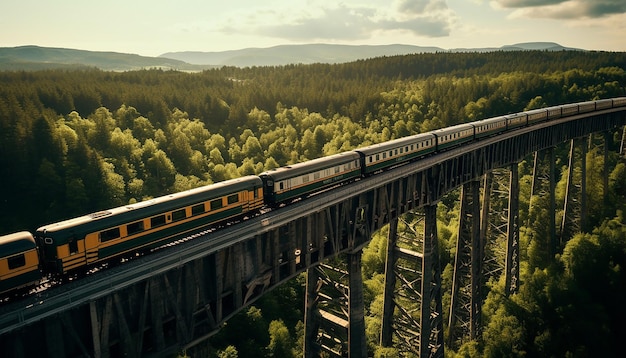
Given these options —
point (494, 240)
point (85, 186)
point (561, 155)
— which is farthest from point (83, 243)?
point (561, 155)

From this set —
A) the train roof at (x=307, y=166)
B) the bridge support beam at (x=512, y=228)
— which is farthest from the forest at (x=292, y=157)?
the train roof at (x=307, y=166)

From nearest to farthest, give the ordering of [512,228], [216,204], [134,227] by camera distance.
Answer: [134,227] → [216,204] → [512,228]

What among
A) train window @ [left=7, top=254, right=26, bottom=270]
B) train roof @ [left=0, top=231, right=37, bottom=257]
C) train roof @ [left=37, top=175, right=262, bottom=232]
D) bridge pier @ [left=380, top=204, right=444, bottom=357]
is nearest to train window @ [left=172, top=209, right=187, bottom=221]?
train roof @ [left=37, top=175, right=262, bottom=232]

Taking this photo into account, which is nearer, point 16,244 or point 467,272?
point 16,244

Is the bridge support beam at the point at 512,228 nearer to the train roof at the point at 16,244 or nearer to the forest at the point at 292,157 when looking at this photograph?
the forest at the point at 292,157

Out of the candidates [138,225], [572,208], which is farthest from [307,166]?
[572,208]

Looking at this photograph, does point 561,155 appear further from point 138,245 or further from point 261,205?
point 138,245

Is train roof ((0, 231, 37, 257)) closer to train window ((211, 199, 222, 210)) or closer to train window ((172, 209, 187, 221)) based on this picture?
train window ((172, 209, 187, 221))

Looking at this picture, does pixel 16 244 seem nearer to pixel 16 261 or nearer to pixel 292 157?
pixel 16 261
